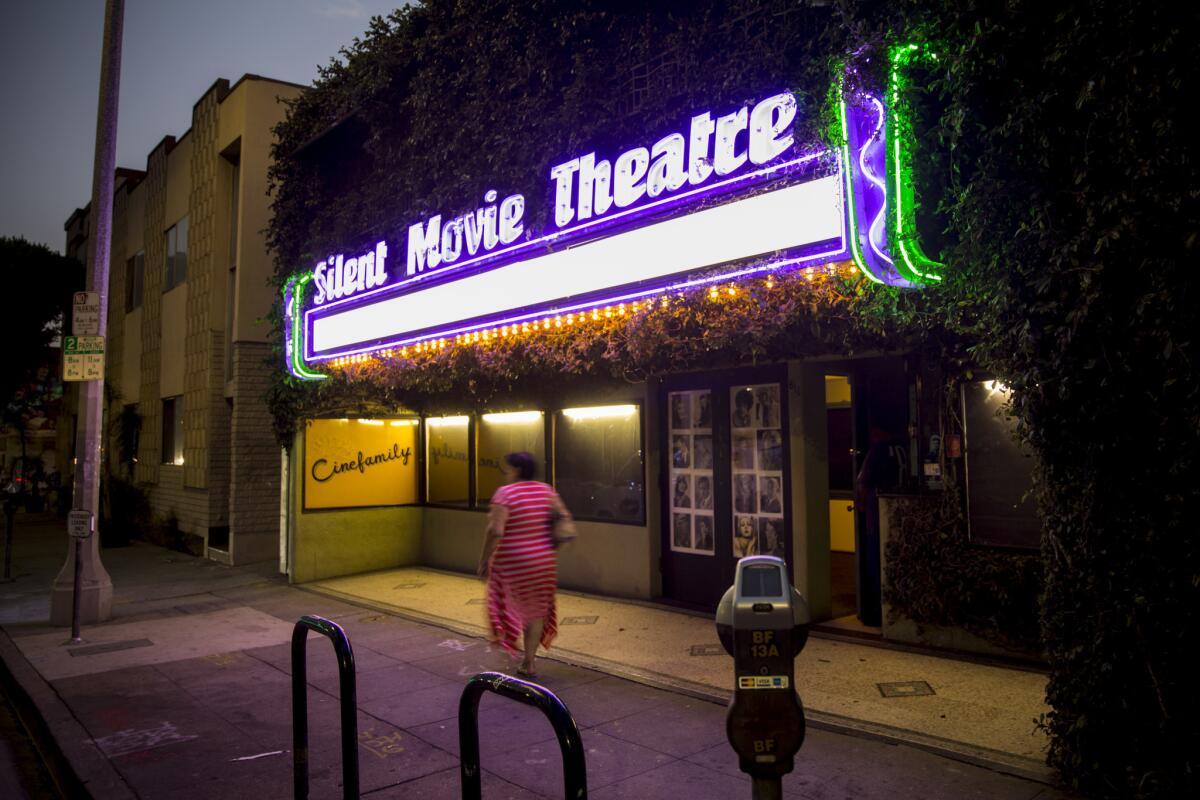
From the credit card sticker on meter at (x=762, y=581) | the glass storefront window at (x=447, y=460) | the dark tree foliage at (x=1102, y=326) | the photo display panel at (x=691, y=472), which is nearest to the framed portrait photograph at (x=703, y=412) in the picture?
the photo display panel at (x=691, y=472)

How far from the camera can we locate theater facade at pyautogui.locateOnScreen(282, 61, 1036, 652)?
624 cm

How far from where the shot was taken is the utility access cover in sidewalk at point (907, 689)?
5832 millimetres

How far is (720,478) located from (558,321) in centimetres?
236

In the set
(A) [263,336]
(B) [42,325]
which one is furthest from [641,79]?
(B) [42,325]

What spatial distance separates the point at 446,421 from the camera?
12469 mm

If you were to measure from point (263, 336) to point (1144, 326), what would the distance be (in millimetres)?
14012

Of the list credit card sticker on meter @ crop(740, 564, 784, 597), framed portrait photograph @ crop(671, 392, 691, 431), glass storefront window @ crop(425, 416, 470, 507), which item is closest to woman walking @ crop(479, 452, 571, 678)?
framed portrait photograph @ crop(671, 392, 691, 431)

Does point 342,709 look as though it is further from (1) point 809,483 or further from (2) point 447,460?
(2) point 447,460

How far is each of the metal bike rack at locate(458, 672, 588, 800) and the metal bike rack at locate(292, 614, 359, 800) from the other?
3.06ft

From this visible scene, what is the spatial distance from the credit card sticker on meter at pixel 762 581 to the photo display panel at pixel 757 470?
524 cm

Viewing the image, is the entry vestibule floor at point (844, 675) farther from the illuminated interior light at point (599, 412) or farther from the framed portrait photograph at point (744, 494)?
the illuminated interior light at point (599, 412)

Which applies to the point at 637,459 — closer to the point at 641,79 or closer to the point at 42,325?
the point at 641,79

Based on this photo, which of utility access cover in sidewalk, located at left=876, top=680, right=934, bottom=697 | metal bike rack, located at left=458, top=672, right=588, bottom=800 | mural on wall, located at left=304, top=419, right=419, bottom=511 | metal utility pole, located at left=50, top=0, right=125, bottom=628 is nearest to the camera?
metal bike rack, located at left=458, top=672, right=588, bottom=800

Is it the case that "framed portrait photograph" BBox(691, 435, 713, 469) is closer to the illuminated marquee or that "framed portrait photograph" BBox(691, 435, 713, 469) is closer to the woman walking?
the illuminated marquee
